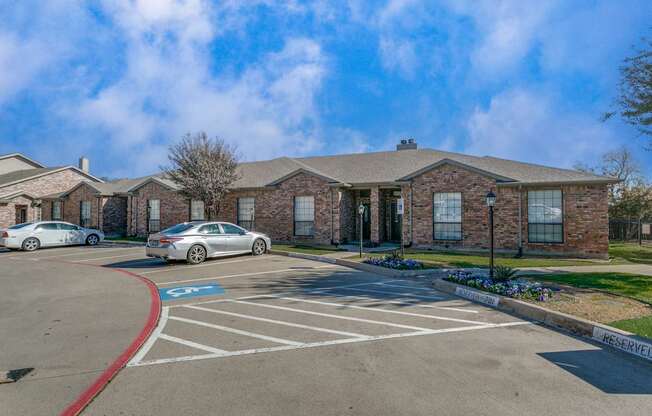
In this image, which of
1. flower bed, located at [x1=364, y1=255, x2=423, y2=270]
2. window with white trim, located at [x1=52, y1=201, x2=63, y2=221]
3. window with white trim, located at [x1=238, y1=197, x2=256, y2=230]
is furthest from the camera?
window with white trim, located at [x1=52, y1=201, x2=63, y2=221]

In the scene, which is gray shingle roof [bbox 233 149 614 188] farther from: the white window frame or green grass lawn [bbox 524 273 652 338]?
green grass lawn [bbox 524 273 652 338]

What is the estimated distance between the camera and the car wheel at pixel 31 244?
19547 millimetres

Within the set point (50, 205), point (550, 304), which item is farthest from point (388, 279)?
point (50, 205)

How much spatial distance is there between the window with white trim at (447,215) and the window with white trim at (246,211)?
10220mm

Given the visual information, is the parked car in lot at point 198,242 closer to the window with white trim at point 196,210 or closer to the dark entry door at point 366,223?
the dark entry door at point 366,223

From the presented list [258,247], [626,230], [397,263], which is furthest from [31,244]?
[626,230]

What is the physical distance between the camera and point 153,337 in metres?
5.68

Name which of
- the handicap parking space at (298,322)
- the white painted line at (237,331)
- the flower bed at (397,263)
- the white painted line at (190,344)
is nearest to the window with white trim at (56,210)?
the flower bed at (397,263)

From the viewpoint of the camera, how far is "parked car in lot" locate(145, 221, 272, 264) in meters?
13.2

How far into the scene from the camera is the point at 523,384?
13.2 ft

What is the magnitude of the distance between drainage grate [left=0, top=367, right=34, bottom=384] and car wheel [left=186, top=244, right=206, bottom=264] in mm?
9065

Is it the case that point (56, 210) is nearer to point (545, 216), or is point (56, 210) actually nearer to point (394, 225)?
point (394, 225)

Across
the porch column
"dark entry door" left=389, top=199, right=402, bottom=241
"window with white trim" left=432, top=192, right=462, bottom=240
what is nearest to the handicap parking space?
"window with white trim" left=432, top=192, right=462, bottom=240

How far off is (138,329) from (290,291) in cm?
360
